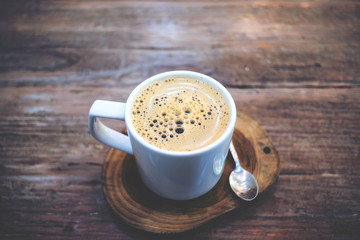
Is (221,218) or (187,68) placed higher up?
(187,68)

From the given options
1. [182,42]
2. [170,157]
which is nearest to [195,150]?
[170,157]

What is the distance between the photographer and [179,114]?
685 millimetres

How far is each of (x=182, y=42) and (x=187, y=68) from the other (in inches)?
5.5

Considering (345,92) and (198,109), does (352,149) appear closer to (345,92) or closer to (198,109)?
(345,92)

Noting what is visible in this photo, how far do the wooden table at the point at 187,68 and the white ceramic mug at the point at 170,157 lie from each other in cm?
11

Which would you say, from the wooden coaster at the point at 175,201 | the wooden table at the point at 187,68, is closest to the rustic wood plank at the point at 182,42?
the wooden table at the point at 187,68

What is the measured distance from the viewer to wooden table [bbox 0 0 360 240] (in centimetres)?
74

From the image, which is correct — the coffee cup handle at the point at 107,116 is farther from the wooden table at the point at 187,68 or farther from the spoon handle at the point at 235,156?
the spoon handle at the point at 235,156

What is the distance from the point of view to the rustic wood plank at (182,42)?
104 cm

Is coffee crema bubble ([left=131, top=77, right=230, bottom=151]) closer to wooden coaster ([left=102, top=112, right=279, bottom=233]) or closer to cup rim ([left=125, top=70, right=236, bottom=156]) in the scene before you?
cup rim ([left=125, top=70, right=236, bottom=156])

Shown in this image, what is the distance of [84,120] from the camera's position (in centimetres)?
93

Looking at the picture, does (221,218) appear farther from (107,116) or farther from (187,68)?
(187,68)

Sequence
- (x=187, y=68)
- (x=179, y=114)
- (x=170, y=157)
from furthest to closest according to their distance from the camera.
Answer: (x=187, y=68) < (x=179, y=114) < (x=170, y=157)

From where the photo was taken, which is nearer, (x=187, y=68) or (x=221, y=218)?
(x=221, y=218)
